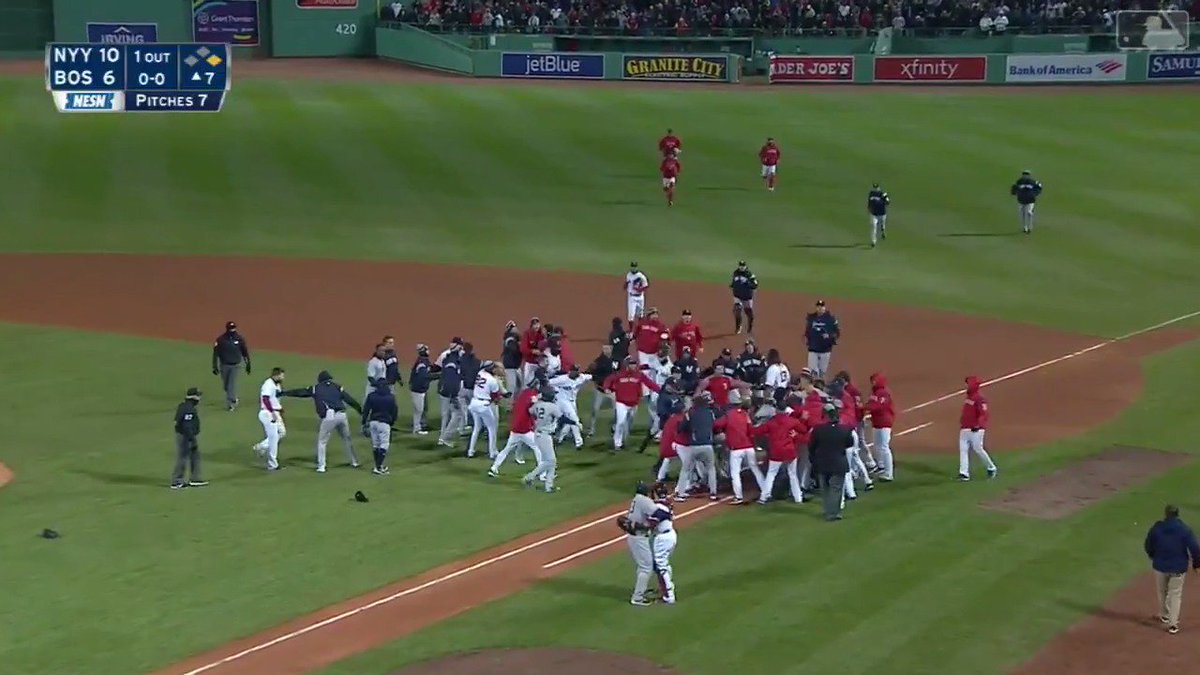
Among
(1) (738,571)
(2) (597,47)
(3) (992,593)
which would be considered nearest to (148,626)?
(1) (738,571)

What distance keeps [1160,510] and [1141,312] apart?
15.4 metres

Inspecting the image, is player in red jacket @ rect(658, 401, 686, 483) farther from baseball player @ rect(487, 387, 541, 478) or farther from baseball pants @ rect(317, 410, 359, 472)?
baseball pants @ rect(317, 410, 359, 472)

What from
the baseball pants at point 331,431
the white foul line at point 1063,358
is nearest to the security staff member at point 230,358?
the baseball pants at point 331,431

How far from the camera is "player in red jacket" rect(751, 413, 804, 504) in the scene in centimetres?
2130

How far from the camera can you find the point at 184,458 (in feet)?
73.4

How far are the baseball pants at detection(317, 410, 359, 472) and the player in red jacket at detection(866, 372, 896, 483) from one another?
26.0ft

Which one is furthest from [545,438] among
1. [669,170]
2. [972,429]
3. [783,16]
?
[783,16]

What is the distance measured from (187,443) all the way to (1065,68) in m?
52.1

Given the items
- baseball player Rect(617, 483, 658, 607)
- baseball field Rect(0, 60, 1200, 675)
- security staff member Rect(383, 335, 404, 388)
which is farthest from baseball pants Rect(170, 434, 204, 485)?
baseball player Rect(617, 483, 658, 607)

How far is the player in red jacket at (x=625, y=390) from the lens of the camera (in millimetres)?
24156

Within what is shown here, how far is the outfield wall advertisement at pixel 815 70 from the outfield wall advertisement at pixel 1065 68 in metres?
6.89

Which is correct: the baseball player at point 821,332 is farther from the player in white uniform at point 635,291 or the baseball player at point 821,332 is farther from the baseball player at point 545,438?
the baseball player at point 545,438

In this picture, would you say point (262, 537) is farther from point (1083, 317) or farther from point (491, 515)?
point (1083, 317)

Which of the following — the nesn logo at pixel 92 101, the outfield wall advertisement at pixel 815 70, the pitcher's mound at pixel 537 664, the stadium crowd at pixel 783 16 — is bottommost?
the pitcher's mound at pixel 537 664
